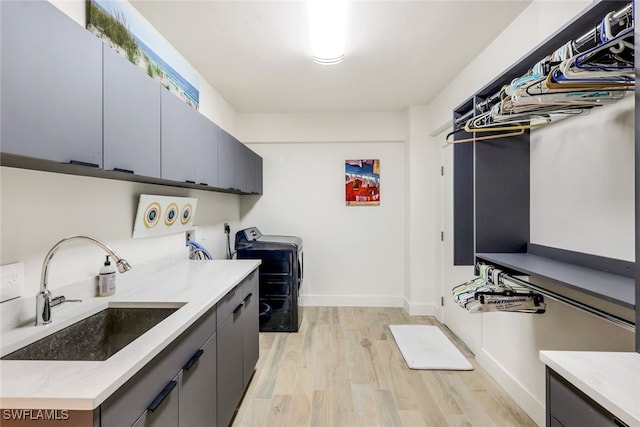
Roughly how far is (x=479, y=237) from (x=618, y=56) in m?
1.06

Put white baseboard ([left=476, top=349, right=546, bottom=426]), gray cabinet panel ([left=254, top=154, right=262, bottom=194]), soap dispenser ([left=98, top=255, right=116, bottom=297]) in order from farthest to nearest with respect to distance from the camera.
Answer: gray cabinet panel ([left=254, top=154, right=262, bottom=194]) < white baseboard ([left=476, top=349, right=546, bottom=426]) < soap dispenser ([left=98, top=255, right=116, bottom=297])

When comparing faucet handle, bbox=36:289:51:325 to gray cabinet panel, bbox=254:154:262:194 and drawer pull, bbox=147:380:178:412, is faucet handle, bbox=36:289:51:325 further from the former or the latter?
gray cabinet panel, bbox=254:154:262:194

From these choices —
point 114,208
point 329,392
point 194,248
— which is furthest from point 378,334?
point 114,208

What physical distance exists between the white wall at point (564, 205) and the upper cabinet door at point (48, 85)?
A: 2.26m

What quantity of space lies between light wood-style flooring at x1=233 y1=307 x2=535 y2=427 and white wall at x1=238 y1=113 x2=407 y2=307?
103 centimetres

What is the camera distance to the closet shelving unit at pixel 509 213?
1256 millimetres

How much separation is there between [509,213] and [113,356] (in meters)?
2.15

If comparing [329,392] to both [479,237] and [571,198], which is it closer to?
[479,237]

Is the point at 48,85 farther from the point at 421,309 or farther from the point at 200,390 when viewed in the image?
the point at 421,309

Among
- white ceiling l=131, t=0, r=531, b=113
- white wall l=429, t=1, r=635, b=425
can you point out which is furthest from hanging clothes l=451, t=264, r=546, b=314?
white ceiling l=131, t=0, r=531, b=113

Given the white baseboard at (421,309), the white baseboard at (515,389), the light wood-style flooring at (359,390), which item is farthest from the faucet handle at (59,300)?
the white baseboard at (421,309)

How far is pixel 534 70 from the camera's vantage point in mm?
1272

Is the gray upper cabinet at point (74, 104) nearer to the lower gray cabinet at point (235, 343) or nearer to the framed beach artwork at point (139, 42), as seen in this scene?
the framed beach artwork at point (139, 42)

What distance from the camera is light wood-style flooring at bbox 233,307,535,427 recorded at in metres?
1.91
